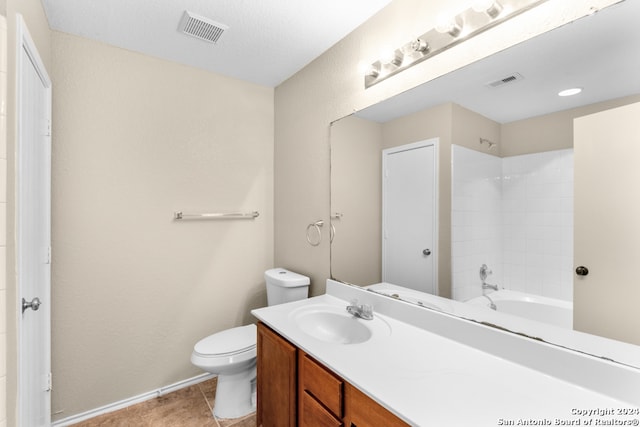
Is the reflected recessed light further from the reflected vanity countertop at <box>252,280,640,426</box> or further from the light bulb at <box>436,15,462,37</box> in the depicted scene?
the reflected vanity countertop at <box>252,280,640,426</box>

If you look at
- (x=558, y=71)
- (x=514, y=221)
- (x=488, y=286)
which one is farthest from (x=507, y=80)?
(x=488, y=286)

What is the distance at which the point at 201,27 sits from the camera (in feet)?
5.61

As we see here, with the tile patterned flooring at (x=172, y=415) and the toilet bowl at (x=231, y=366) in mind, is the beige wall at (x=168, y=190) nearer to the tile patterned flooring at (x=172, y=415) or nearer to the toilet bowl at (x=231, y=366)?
the tile patterned flooring at (x=172, y=415)

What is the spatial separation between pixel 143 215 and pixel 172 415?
130 centimetres

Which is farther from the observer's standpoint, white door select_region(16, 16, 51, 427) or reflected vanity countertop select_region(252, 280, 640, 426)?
white door select_region(16, 16, 51, 427)

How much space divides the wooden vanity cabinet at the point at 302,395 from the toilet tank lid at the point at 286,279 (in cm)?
50

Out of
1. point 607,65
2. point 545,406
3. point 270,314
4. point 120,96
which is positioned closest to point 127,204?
point 120,96

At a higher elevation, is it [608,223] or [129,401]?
A: [608,223]

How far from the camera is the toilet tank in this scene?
2.00 m

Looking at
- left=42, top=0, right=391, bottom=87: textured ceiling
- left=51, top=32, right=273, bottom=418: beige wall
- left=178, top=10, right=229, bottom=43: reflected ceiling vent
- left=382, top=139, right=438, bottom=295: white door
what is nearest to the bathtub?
left=382, top=139, right=438, bottom=295: white door

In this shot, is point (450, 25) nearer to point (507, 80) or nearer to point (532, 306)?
point (507, 80)

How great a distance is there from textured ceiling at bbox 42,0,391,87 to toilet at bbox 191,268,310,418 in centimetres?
153

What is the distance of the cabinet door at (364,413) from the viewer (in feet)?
2.71

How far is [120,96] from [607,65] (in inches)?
95.0
